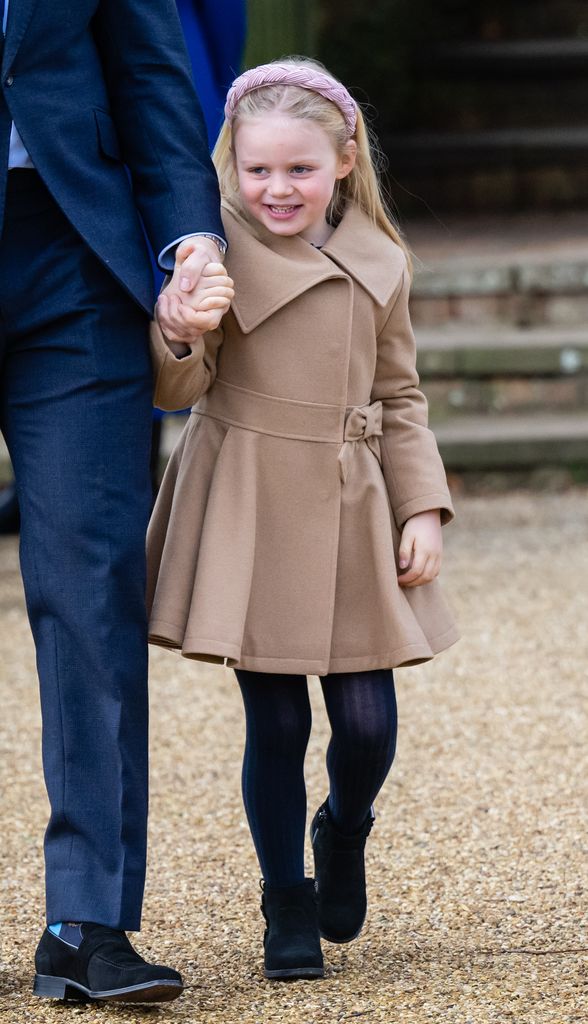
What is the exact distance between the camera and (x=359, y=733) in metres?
2.23

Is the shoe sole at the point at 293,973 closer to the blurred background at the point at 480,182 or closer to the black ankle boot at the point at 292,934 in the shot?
the black ankle boot at the point at 292,934

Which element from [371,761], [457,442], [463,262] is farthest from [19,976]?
[463,262]

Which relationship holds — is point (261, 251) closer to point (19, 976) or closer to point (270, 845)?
point (270, 845)

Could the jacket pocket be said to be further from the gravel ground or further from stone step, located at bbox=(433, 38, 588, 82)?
stone step, located at bbox=(433, 38, 588, 82)

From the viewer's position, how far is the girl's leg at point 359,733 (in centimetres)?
224

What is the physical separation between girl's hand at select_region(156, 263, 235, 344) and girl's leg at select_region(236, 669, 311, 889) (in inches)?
20.5

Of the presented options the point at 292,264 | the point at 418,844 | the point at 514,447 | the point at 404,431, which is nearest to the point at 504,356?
the point at 514,447

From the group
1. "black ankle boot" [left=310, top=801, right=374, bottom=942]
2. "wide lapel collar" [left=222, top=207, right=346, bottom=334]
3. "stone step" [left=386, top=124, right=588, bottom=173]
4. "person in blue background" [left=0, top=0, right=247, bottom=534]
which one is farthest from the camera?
"stone step" [left=386, top=124, right=588, bottom=173]

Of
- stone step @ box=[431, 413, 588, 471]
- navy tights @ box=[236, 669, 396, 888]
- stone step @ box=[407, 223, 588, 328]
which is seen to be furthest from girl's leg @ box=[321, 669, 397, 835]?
stone step @ box=[407, 223, 588, 328]

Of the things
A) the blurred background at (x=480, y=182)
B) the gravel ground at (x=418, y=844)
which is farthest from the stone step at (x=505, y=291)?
the gravel ground at (x=418, y=844)

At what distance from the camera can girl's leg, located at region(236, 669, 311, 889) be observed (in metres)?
2.27

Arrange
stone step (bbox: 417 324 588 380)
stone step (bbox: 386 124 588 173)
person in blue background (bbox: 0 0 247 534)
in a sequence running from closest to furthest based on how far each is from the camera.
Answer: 1. person in blue background (bbox: 0 0 247 534)
2. stone step (bbox: 417 324 588 380)
3. stone step (bbox: 386 124 588 173)

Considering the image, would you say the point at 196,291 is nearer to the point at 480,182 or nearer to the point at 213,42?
the point at 213,42

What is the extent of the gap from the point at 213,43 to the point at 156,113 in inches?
72.3
